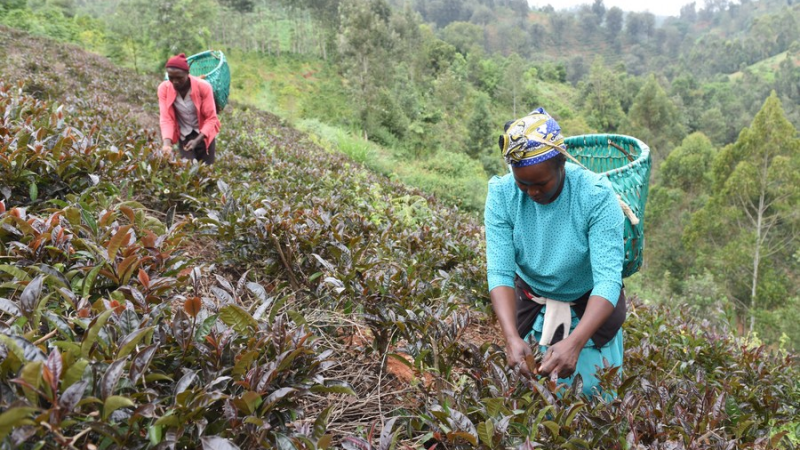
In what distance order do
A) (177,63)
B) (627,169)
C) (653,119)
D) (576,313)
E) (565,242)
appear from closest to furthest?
(565,242)
(576,313)
(627,169)
(177,63)
(653,119)

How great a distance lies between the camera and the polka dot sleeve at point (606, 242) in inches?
72.1

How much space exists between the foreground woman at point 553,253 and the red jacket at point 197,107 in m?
3.02

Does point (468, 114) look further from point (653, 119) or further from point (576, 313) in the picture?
point (576, 313)

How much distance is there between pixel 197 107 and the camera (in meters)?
4.28

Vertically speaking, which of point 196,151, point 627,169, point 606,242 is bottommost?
point 196,151

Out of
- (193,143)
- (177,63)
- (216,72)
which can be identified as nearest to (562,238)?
(193,143)

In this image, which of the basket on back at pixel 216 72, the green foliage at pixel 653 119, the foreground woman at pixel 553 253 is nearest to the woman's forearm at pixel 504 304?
the foreground woman at pixel 553 253

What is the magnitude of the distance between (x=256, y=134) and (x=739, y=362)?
690 centimetres

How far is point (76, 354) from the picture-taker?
3.81 ft

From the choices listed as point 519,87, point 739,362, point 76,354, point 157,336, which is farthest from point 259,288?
point 519,87

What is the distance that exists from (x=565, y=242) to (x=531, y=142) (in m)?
0.43

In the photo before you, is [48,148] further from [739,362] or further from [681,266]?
[681,266]

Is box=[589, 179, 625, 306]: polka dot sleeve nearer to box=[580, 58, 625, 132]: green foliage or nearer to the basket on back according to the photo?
the basket on back

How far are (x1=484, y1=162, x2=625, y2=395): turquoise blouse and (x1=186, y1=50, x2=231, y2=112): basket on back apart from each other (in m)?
4.05
